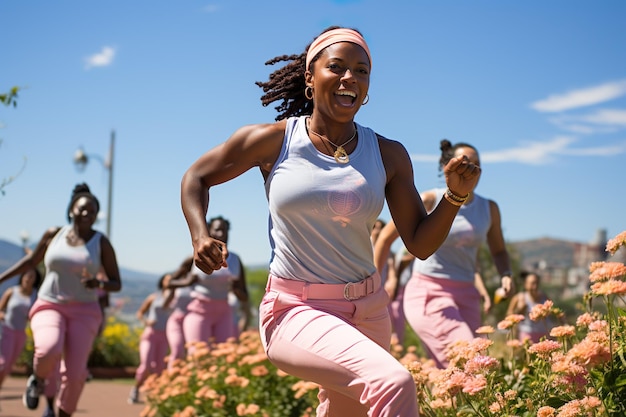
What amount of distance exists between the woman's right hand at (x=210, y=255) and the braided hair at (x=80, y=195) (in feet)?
16.2

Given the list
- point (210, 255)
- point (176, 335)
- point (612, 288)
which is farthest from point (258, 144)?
point (176, 335)

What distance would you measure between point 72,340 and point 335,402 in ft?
14.1

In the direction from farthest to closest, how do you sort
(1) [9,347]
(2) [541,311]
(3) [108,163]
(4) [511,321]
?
(3) [108,163], (1) [9,347], (4) [511,321], (2) [541,311]

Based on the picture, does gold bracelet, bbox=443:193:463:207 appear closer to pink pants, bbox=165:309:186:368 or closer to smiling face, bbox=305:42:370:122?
smiling face, bbox=305:42:370:122

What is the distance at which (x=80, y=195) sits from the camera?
827 centimetres

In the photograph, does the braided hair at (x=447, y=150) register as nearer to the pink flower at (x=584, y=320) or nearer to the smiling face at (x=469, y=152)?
the smiling face at (x=469, y=152)

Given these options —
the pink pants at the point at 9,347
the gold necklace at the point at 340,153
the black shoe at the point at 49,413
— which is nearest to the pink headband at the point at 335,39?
the gold necklace at the point at 340,153

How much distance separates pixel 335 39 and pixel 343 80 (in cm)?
21

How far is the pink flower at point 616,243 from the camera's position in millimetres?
4172

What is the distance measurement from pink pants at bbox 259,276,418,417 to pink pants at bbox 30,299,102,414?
4011 mm

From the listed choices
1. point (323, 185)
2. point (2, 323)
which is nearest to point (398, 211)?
point (323, 185)

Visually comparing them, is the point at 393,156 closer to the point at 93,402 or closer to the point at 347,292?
the point at 347,292

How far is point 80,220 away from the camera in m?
8.05

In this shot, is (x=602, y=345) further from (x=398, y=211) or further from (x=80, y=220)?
(x=80, y=220)
